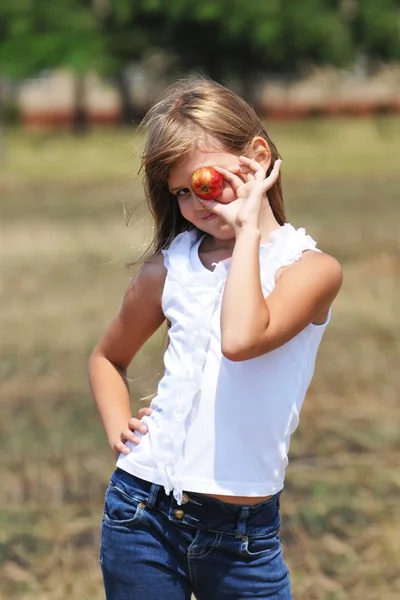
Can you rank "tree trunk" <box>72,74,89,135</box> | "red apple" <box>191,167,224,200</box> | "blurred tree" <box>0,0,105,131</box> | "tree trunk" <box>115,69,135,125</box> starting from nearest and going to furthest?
"red apple" <box>191,167,224,200</box> → "blurred tree" <box>0,0,105,131</box> → "tree trunk" <box>72,74,89,135</box> → "tree trunk" <box>115,69,135,125</box>

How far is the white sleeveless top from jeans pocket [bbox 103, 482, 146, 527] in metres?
0.05

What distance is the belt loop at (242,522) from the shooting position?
7.42 ft

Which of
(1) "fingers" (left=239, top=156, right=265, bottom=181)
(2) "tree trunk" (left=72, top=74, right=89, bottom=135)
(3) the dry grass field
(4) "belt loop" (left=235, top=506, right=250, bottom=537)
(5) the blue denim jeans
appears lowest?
(2) "tree trunk" (left=72, top=74, right=89, bottom=135)

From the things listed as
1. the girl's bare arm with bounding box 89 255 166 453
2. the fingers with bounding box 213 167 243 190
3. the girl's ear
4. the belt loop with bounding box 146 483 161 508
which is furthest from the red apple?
the belt loop with bounding box 146 483 161 508

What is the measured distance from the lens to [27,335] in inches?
304

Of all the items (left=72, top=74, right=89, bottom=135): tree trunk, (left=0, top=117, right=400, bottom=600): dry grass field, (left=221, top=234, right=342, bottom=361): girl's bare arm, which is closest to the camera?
(left=221, top=234, right=342, bottom=361): girl's bare arm

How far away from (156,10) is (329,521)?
34483mm

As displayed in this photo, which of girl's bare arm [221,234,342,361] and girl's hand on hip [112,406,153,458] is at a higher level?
girl's bare arm [221,234,342,361]

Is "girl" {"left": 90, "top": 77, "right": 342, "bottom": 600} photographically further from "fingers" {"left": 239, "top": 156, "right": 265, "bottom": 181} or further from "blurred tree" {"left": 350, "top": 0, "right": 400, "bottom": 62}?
"blurred tree" {"left": 350, "top": 0, "right": 400, "bottom": 62}

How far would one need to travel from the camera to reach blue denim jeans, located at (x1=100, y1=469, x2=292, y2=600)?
227 centimetres

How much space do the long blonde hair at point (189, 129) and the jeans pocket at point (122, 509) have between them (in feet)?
1.77

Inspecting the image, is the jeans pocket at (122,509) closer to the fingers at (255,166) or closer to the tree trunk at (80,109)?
the fingers at (255,166)

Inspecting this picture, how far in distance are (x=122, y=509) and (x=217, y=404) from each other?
0.29m

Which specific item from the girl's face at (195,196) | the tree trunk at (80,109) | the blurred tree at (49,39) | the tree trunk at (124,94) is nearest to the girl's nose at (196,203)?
the girl's face at (195,196)
